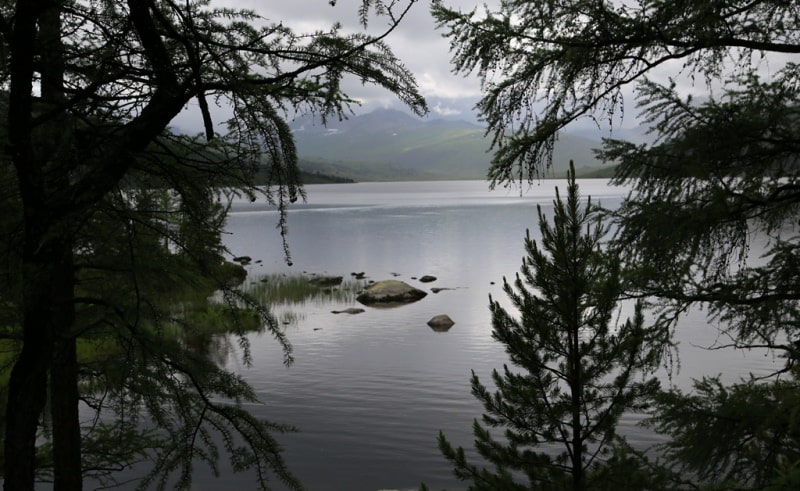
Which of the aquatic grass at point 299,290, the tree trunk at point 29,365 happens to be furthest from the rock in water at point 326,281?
the tree trunk at point 29,365

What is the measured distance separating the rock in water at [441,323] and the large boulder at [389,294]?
509cm

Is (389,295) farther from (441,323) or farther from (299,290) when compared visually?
(441,323)

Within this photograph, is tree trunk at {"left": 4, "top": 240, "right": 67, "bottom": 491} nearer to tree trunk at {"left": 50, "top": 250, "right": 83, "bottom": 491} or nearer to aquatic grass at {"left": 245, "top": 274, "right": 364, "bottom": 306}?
tree trunk at {"left": 50, "top": 250, "right": 83, "bottom": 491}

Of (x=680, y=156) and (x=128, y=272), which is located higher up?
(x=680, y=156)

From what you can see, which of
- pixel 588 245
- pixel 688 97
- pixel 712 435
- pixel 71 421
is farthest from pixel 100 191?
pixel 688 97

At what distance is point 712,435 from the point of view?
578 centimetres

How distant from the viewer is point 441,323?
27.4 m

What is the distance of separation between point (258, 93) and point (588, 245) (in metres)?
4.91

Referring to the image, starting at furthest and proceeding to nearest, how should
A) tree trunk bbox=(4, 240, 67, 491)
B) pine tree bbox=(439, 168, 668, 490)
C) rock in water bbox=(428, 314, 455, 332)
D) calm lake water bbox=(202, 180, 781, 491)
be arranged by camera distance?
rock in water bbox=(428, 314, 455, 332) → calm lake water bbox=(202, 180, 781, 491) → pine tree bbox=(439, 168, 668, 490) → tree trunk bbox=(4, 240, 67, 491)

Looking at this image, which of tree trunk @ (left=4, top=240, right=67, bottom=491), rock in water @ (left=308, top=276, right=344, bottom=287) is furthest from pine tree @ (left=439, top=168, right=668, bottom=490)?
rock in water @ (left=308, top=276, right=344, bottom=287)

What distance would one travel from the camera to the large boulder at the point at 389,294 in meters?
32.9

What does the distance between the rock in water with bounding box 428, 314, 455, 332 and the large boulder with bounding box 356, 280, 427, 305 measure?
16.7ft

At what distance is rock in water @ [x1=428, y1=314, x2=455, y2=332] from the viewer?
27.2 metres

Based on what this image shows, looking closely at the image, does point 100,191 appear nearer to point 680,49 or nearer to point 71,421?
point 71,421
